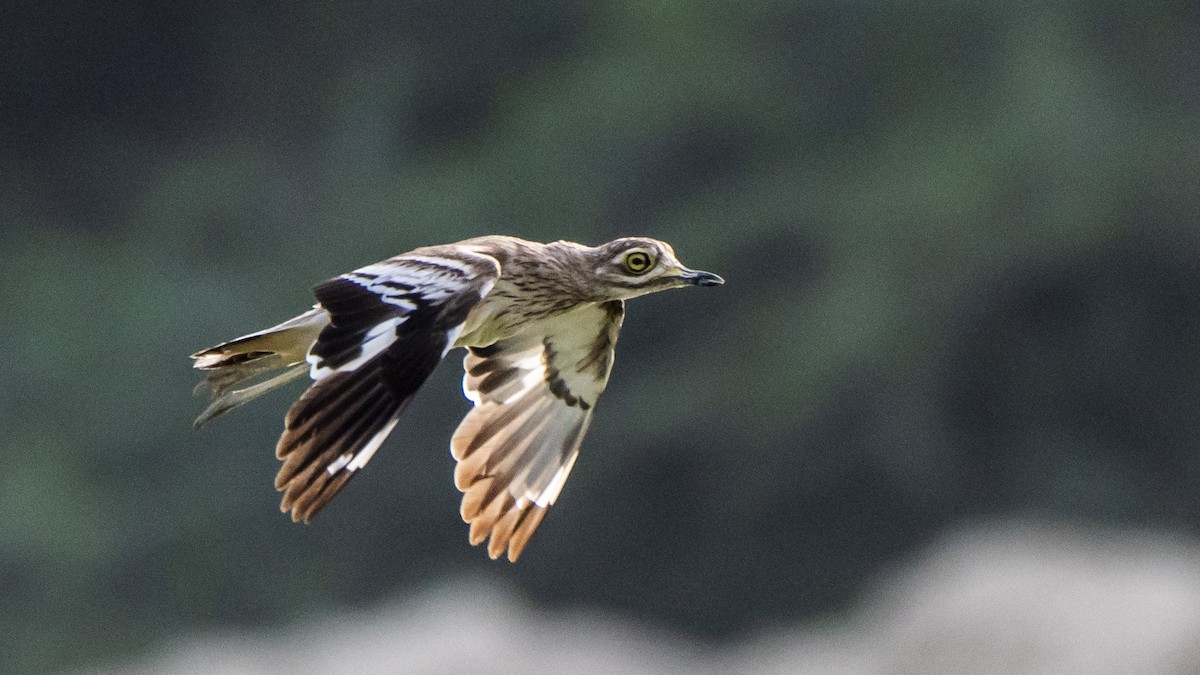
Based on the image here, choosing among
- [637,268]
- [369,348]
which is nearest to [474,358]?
[637,268]

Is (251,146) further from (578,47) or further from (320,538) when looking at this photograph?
(320,538)

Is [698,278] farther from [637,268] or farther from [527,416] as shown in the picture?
[527,416]

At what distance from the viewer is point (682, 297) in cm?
2164

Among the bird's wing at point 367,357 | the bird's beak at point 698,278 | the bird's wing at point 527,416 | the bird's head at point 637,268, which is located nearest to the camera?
the bird's wing at point 367,357

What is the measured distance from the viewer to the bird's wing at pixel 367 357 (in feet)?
20.5

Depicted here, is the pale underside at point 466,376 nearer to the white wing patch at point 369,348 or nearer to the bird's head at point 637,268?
the white wing patch at point 369,348

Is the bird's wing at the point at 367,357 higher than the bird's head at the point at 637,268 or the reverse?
the reverse

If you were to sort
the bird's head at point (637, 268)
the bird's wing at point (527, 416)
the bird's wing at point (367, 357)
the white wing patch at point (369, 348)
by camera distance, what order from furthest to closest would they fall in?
the bird's wing at point (527, 416), the bird's head at point (637, 268), the white wing patch at point (369, 348), the bird's wing at point (367, 357)

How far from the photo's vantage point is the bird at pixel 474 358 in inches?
250

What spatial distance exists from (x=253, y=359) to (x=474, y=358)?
1.13 metres

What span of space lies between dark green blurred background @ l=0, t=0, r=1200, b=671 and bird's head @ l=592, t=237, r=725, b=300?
11.8 metres

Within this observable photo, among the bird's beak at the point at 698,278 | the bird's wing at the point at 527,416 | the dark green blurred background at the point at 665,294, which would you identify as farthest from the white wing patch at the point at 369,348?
the dark green blurred background at the point at 665,294

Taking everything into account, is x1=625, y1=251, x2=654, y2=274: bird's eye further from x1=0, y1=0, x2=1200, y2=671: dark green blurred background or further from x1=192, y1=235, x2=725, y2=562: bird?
x1=0, y1=0, x2=1200, y2=671: dark green blurred background

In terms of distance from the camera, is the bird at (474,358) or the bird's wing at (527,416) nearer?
the bird at (474,358)
